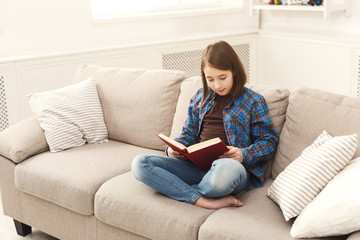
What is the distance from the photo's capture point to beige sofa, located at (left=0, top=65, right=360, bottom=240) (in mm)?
1921

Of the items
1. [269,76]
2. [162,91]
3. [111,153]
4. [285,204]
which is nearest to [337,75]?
[269,76]

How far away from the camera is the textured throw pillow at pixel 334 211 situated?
1577mm

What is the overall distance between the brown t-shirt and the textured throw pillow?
24.3 inches


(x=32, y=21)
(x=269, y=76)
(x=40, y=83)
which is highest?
(x=32, y=21)

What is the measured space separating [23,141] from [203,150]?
1.08m

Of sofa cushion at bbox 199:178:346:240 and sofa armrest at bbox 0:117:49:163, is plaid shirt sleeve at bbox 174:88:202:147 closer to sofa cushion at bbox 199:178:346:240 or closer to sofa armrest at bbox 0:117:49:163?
sofa cushion at bbox 199:178:346:240

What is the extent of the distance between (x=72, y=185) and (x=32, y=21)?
68.2 inches

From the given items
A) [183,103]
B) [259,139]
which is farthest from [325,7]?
[259,139]

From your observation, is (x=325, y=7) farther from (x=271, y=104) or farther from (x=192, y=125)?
(x=192, y=125)

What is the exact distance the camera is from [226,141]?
2.22 meters

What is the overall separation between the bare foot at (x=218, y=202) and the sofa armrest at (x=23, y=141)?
1.03 meters

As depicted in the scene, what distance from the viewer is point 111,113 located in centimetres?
279

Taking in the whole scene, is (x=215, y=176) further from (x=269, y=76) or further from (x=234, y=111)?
(x=269, y=76)

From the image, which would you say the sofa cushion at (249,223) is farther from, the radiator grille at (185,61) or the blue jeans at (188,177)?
the radiator grille at (185,61)
